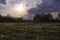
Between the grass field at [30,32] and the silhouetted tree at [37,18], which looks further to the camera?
the silhouetted tree at [37,18]

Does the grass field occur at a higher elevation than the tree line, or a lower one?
lower

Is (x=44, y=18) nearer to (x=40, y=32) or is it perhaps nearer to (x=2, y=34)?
(x=40, y=32)

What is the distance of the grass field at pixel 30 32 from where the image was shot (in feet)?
49.2

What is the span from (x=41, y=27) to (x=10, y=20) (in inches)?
139

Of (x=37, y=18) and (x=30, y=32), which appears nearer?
(x=30, y=32)

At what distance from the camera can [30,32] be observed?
16.9 m

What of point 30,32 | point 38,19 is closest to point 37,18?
point 38,19

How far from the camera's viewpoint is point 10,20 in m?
19.2

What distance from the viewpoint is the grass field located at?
49.2 ft

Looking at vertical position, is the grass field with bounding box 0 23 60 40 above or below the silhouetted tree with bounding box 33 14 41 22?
below

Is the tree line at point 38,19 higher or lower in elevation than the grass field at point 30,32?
higher

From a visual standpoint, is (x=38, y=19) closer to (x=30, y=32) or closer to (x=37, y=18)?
(x=37, y=18)

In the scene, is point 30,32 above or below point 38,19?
below

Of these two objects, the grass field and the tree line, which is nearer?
the grass field
